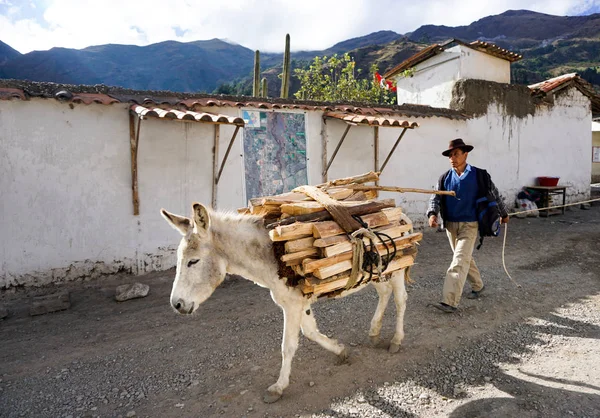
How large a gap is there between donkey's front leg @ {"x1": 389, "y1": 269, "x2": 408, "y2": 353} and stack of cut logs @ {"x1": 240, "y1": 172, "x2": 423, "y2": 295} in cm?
38

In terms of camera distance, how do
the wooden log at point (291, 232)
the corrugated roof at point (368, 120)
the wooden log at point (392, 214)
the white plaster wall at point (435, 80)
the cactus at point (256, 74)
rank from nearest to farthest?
the wooden log at point (291, 232), the wooden log at point (392, 214), the corrugated roof at point (368, 120), the white plaster wall at point (435, 80), the cactus at point (256, 74)

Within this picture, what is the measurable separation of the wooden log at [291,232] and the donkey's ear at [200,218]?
468 mm

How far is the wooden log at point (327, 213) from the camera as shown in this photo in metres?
2.69

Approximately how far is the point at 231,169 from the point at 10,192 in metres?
3.09

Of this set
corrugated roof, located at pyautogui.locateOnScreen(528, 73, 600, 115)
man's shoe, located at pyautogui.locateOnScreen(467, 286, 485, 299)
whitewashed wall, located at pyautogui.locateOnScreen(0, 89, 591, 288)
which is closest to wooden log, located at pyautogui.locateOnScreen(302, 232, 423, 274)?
man's shoe, located at pyautogui.locateOnScreen(467, 286, 485, 299)

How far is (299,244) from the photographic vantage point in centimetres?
259

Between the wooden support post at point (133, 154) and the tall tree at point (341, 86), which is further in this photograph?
the tall tree at point (341, 86)

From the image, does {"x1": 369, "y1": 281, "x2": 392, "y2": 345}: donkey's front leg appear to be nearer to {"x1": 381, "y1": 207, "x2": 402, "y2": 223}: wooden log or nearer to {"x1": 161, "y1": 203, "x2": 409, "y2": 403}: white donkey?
{"x1": 381, "y1": 207, "x2": 402, "y2": 223}: wooden log

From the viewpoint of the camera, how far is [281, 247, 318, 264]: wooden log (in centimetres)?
253

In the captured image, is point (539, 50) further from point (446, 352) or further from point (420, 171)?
point (446, 352)

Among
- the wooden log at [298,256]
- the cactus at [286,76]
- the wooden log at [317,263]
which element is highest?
the cactus at [286,76]

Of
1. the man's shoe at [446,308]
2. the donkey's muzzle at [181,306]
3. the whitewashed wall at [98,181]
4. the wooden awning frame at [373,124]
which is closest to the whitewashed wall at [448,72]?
the wooden awning frame at [373,124]

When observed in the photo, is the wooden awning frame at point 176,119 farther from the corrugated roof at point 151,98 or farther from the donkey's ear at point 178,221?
the donkey's ear at point 178,221

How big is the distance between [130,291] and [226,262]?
3.06m
